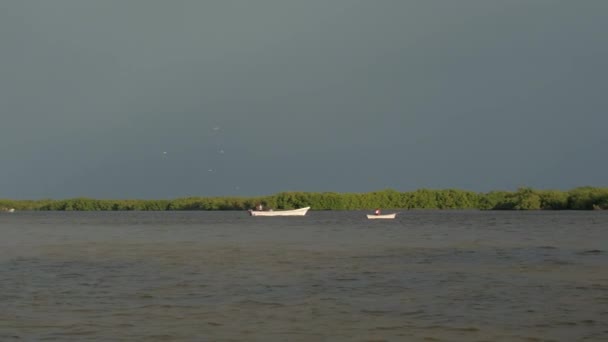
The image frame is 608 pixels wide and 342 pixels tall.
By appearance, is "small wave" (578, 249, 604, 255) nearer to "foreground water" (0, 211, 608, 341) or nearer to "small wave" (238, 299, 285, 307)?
"foreground water" (0, 211, 608, 341)

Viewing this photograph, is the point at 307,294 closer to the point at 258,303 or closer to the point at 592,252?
the point at 258,303

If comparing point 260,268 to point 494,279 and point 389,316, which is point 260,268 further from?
point 389,316

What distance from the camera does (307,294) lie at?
A: 67.5 ft

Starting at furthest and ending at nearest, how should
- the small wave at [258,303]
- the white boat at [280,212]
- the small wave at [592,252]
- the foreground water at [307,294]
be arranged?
the white boat at [280,212] < the small wave at [592,252] < the small wave at [258,303] < the foreground water at [307,294]

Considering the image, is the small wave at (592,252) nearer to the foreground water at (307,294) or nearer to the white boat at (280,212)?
the foreground water at (307,294)

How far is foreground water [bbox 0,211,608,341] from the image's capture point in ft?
50.7

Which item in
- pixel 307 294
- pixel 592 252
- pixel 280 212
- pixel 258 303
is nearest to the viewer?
pixel 258 303

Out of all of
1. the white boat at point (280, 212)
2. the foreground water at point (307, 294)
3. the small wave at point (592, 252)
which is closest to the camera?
the foreground water at point (307, 294)

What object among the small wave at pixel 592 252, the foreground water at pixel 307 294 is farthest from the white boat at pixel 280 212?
the small wave at pixel 592 252

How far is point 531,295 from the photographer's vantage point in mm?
20312

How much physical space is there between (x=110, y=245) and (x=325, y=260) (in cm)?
1474

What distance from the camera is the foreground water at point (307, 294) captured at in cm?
1545

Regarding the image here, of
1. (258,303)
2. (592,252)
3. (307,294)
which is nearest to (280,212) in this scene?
(592,252)

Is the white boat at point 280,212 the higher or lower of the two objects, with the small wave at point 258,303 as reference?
higher
